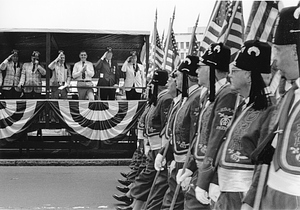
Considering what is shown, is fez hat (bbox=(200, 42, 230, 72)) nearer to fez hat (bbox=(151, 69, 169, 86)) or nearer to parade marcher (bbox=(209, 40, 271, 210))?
parade marcher (bbox=(209, 40, 271, 210))

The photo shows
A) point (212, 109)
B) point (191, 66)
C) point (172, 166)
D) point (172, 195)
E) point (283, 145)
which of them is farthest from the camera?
point (191, 66)

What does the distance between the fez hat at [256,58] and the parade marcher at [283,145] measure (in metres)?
0.38

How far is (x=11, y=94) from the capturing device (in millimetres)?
12562

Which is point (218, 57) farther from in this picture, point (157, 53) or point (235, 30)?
point (157, 53)

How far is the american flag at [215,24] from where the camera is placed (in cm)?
468

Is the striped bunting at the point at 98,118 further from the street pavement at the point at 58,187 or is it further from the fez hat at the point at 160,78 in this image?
the fez hat at the point at 160,78

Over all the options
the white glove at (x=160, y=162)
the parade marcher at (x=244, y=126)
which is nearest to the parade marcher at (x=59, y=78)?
the white glove at (x=160, y=162)

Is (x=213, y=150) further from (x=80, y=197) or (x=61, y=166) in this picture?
(x=61, y=166)

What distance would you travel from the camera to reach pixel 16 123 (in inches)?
465

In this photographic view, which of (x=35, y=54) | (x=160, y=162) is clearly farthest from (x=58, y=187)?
(x=35, y=54)

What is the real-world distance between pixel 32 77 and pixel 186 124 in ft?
29.2

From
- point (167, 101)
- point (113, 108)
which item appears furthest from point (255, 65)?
point (113, 108)

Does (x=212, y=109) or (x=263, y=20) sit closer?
(x=263, y=20)

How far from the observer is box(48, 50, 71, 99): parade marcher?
12.7 m
